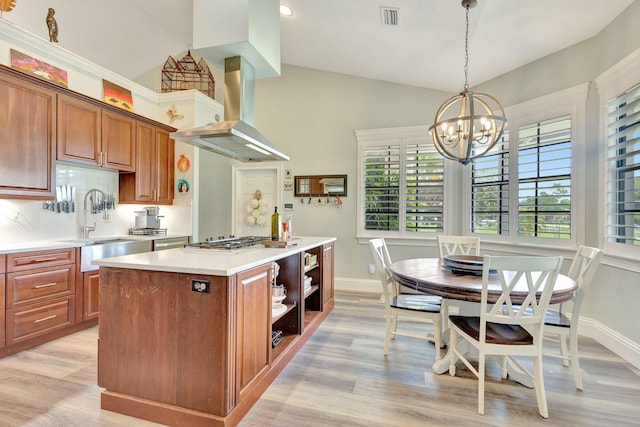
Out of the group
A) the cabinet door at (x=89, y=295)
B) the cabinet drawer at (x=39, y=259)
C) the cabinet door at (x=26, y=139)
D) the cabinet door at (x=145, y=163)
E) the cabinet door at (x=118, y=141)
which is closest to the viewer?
the cabinet drawer at (x=39, y=259)

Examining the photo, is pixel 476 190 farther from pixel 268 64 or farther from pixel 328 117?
pixel 268 64

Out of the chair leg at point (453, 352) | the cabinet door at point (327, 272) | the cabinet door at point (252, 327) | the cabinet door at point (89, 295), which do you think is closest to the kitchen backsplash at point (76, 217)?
the cabinet door at point (89, 295)

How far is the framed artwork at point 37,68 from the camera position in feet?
9.39

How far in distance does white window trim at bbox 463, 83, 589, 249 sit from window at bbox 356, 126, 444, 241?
907 millimetres

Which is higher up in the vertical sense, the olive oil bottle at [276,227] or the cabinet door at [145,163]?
the cabinet door at [145,163]

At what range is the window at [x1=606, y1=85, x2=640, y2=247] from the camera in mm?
2490

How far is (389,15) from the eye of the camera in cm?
296

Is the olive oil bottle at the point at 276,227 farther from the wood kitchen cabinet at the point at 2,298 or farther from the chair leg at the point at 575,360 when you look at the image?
the chair leg at the point at 575,360

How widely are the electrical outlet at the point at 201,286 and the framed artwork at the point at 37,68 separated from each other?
277 centimetres

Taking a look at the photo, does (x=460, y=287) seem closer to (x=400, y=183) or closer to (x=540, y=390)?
(x=540, y=390)

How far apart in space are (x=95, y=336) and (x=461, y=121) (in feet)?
12.7

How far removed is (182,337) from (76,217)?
9.35 ft

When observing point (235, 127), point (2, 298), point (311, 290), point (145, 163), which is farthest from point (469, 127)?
point (2, 298)

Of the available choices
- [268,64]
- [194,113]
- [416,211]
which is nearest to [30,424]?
[268,64]
